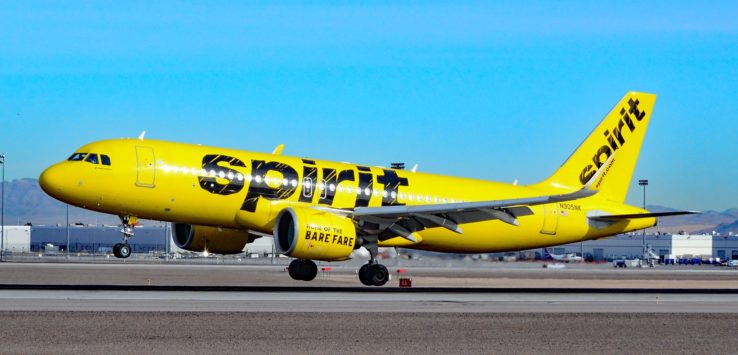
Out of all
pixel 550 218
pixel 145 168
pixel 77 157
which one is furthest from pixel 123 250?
pixel 550 218

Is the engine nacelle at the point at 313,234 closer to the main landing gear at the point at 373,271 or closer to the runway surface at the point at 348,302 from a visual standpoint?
the runway surface at the point at 348,302

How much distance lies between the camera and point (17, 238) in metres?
191

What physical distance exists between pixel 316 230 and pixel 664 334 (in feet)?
57.9

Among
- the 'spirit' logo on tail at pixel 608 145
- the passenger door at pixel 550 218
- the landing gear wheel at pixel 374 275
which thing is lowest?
the landing gear wheel at pixel 374 275

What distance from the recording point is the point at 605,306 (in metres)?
35.3

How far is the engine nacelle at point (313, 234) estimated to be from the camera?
41406 millimetres

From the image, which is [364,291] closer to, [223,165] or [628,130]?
[223,165]

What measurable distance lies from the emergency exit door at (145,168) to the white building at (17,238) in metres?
153

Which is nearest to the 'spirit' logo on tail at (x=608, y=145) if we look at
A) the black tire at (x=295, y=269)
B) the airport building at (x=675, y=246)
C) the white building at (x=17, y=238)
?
the black tire at (x=295, y=269)

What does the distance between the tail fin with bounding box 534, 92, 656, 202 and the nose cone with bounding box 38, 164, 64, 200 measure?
918 inches

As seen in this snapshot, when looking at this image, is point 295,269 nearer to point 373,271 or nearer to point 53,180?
point 373,271

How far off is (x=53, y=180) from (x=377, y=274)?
1335 cm

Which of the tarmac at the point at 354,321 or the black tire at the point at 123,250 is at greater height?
the black tire at the point at 123,250

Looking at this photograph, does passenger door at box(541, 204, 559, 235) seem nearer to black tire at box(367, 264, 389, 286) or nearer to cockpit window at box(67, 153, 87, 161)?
black tire at box(367, 264, 389, 286)
